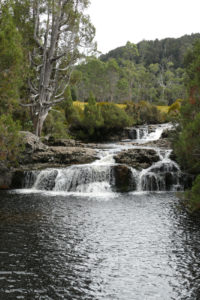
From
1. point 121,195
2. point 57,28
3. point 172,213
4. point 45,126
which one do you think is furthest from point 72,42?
point 172,213

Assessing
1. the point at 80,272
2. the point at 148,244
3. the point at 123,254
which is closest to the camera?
the point at 80,272

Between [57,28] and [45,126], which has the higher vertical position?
[57,28]

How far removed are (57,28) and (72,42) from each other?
233cm

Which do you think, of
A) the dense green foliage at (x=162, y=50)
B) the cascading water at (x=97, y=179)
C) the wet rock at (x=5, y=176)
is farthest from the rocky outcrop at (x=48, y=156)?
the dense green foliage at (x=162, y=50)

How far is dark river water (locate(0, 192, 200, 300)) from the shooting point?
8.00 meters

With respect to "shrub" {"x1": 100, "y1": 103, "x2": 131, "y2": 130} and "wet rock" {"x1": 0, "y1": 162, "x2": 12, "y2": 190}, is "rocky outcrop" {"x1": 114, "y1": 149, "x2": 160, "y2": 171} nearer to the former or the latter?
"wet rock" {"x1": 0, "y1": 162, "x2": 12, "y2": 190}

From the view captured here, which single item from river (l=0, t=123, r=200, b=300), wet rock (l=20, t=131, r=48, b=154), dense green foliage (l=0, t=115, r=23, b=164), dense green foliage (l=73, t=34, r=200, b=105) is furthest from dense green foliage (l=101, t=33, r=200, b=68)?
river (l=0, t=123, r=200, b=300)

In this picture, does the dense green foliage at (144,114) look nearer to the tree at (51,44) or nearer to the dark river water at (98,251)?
the tree at (51,44)

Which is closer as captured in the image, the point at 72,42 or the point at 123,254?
the point at 123,254

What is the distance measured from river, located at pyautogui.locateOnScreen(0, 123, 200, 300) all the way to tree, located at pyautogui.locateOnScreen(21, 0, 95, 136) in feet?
50.5

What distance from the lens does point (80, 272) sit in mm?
8922

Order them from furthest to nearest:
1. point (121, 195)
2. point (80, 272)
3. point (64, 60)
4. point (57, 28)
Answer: point (64, 60), point (57, 28), point (121, 195), point (80, 272)

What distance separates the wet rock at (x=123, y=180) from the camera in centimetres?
2094

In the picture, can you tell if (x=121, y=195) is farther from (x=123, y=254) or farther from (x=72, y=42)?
(x=72, y=42)
